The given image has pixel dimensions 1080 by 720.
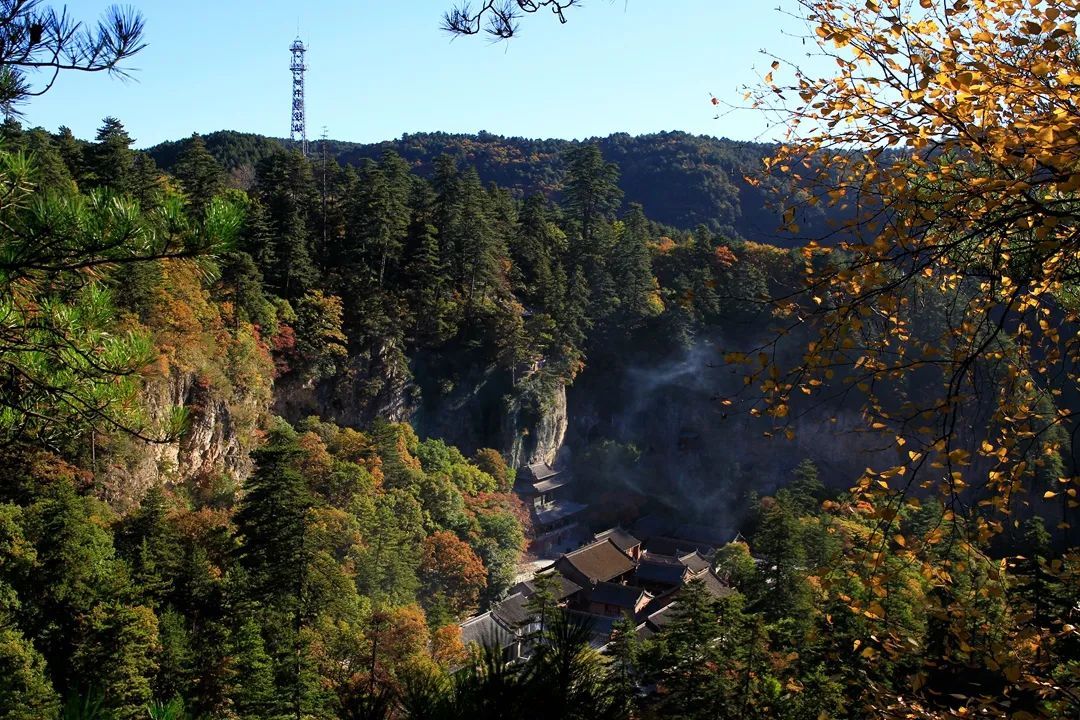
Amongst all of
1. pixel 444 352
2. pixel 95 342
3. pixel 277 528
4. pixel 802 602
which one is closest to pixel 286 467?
pixel 277 528

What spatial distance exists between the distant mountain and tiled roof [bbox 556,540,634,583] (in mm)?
25273

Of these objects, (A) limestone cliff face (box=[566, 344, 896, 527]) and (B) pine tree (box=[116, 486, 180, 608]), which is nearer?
(B) pine tree (box=[116, 486, 180, 608])

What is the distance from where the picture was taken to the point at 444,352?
26.7 meters

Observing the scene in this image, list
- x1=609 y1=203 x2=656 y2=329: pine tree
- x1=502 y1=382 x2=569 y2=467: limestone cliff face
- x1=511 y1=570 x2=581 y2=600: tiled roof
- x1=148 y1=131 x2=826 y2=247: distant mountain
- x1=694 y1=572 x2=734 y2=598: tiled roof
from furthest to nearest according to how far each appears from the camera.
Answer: x1=148 y1=131 x2=826 y2=247: distant mountain, x1=609 y1=203 x2=656 y2=329: pine tree, x1=502 y1=382 x2=569 y2=467: limestone cliff face, x1=694 y1=572 x2=734 y2=598: tiled roof, x1=511 y1=570 x2=581 y2=600: tiled roof

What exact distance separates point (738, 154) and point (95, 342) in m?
60.3

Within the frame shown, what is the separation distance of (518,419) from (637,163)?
39.2 meters

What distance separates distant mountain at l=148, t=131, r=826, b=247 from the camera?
156 feet

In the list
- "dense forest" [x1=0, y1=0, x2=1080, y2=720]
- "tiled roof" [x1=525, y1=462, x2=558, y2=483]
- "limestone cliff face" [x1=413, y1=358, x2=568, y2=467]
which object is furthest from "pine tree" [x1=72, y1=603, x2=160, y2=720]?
"tiled roof" [x1=525, y1=462, x2=558, y2=483]

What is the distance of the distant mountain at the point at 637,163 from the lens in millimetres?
47469

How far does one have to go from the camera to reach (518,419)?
90.7ft

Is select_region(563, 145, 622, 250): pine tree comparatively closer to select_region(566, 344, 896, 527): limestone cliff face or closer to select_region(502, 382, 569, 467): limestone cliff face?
select_region(566, 344, 896, 527): limestone cliff face

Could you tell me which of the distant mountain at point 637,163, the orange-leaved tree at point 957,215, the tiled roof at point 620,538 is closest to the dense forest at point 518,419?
the orange-leaved tree at point 957,215

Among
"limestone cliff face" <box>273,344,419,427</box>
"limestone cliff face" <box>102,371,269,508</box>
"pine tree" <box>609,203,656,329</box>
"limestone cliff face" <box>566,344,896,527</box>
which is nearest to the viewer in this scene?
"limestone cliff face" <box>102,371,269,508</box>

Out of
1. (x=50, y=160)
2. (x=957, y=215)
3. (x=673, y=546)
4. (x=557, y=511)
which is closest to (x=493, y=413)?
(x=557, y=511)
